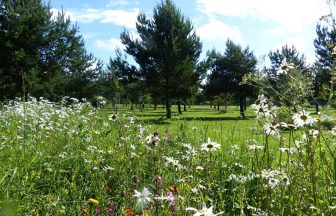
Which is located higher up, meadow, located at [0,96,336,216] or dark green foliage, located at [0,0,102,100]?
dark green foliage, located at [0,0,102,100]

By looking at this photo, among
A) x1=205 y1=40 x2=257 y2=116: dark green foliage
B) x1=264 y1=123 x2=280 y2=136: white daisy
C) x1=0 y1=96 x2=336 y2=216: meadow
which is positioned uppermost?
x1=205 y1=40 x2=257 y2=116: dark green foliage

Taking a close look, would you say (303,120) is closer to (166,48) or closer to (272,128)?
(272,128)

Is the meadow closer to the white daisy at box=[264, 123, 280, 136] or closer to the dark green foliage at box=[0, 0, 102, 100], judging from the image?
the white daisy at box=[264, 123, 280, 136]

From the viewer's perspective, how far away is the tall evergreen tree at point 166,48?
28.3 m

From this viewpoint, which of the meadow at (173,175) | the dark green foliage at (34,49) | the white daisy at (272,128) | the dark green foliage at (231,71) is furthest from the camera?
the dark green foliage at (231,71)

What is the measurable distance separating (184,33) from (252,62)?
1304 centimetres

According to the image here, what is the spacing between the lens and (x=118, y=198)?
10.9ft

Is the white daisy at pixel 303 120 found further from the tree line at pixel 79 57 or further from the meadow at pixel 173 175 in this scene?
the tree line at pixel 79 57

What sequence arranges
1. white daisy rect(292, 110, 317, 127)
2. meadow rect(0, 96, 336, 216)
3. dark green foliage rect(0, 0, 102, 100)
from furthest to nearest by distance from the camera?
dark green foliage rect(0, 0, 102, 100) → meadow rect(0, 96, 336, 216) → white daisy rect(292, 110, 317, 127)

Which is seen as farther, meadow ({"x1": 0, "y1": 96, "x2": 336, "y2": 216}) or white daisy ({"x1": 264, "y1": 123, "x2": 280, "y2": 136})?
white daisy ({"x1": 264, "y1": 123, "x2": 280, "y2": 136})

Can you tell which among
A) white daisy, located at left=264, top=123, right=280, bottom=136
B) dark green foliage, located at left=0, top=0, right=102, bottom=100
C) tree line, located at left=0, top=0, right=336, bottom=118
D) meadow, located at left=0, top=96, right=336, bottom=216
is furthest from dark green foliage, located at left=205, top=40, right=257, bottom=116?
white daisy, located at left=264, top=123, right=280, bottom=136

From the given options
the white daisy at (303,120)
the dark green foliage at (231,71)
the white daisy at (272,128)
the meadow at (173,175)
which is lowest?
the meadow at (173,175)

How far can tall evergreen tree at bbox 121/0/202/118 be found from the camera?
2827 cm

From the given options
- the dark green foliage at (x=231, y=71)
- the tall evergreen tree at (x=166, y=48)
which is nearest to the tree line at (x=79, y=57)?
the tall evergreen tree at (x=166, y=48)
